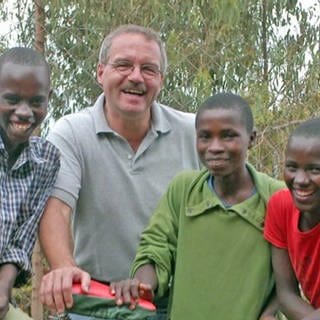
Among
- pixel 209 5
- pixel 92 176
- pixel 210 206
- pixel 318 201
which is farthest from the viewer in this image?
pixel 209 5

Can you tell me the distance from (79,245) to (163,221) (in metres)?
0.58

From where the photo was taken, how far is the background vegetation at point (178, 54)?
7.01 meters

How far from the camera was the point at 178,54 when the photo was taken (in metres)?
7.19

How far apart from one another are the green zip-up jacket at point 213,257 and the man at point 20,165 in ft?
1.30

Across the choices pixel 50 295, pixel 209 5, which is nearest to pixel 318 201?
pixel 50 295

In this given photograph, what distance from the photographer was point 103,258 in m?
3.57

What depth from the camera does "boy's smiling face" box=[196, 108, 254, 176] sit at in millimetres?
3094

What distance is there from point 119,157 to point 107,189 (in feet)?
0.45

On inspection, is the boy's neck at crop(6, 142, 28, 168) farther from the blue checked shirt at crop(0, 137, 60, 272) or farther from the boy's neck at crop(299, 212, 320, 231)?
the boy's neck at crop(299, 212, 320, 231)

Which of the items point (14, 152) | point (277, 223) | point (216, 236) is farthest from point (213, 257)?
point (14, 152)

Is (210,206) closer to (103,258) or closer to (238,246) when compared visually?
(238,246)

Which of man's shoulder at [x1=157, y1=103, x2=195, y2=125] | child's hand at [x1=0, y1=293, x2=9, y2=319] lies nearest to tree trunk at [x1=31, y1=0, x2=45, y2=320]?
man's shoulder at [x1=157, y1=103, x2=195, y2=125]

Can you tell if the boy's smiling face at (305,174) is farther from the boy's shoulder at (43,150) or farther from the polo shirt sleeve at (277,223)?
the boy's shoulder at (43,150)

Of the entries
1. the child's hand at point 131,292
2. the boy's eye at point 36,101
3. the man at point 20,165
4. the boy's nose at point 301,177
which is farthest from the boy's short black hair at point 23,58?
the boy's nose at point 301,177
